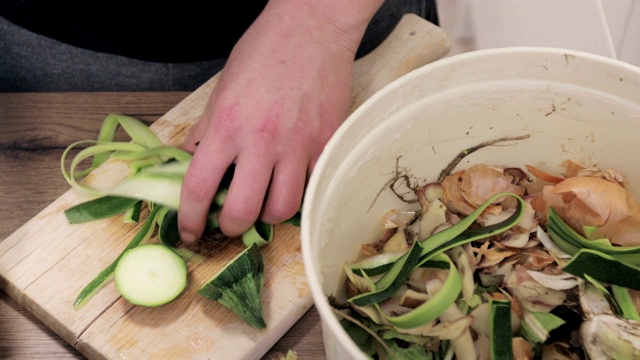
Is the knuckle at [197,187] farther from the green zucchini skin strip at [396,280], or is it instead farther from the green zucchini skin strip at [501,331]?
the green zucchini skin strip at [501,331]

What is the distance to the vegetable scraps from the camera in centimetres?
99

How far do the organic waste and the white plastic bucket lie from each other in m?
0.04

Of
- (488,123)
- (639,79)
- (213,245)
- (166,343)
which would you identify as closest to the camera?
(639,79)

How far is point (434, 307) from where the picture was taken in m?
0.73

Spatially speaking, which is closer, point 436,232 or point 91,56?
point 436,232

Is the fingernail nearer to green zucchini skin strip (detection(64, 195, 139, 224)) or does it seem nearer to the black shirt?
green zucchini skin strip (detection(64, 195, 139, 224))

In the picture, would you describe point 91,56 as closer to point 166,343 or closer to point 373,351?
point 166,343

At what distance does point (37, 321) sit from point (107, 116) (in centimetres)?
35

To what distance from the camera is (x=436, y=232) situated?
85 cm

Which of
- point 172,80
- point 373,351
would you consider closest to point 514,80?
point 373,351

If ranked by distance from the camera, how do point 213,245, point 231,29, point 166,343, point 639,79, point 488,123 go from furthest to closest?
point 231,29 → point 213,245 → point 166,343 → point 488,123 → point 639,79

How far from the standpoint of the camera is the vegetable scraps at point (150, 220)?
99cm

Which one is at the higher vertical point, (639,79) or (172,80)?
(639,79)

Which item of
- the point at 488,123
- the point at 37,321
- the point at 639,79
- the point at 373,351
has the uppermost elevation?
the point at 639,79
